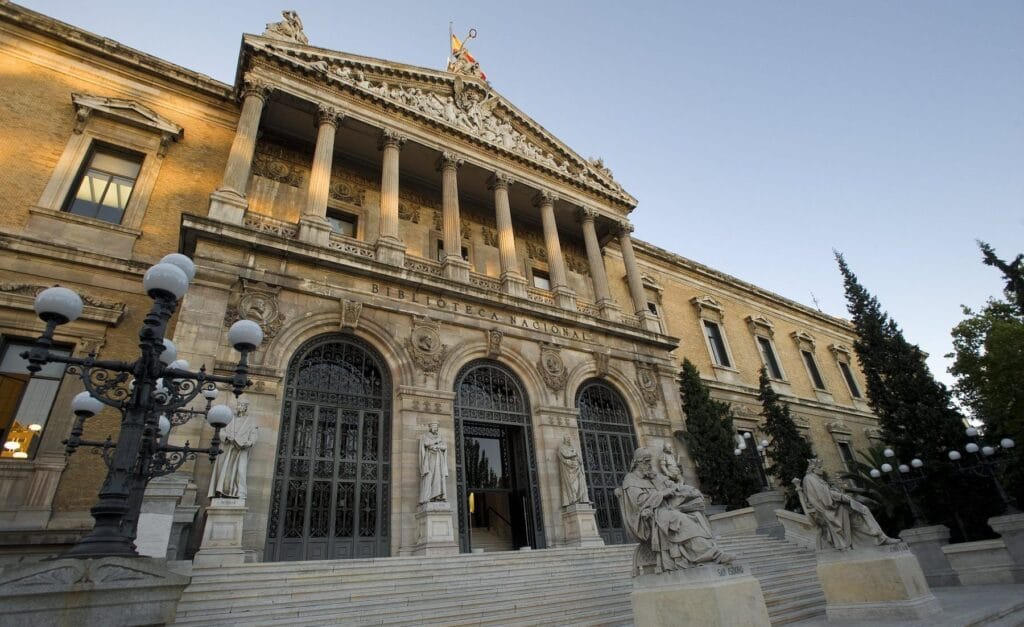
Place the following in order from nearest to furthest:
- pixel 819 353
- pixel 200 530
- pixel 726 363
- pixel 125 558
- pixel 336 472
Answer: pixel 125 558
pixel 200 530
pixel 336 472
pixel 726 363
pixel 819 353

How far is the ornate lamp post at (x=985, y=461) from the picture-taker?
11594 millimetres

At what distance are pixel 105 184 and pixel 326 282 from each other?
6151 millimetres

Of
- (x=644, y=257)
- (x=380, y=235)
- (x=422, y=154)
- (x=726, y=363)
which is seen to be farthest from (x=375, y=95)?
(x=726, y=363)

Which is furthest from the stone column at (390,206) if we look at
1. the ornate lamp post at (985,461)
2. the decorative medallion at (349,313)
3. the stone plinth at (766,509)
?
the ornate lamp post at (985,461)

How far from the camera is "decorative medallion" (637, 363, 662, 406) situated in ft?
53.5

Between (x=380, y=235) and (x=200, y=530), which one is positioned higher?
(x=380, y=235)

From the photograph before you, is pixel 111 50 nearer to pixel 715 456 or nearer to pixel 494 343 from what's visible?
pixel 494 343

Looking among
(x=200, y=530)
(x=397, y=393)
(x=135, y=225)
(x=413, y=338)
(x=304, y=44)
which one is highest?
(x=304, y=44)

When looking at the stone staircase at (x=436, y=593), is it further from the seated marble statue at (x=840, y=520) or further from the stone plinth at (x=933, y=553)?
the stone plinth at (x=933, y=553)

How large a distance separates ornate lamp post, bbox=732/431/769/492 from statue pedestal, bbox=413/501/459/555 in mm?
9364

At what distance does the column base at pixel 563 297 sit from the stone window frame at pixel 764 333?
44.8ft

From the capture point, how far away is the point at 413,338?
41.6 ft

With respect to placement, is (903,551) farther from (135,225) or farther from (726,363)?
(726,363)

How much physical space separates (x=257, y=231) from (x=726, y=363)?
20127mm
